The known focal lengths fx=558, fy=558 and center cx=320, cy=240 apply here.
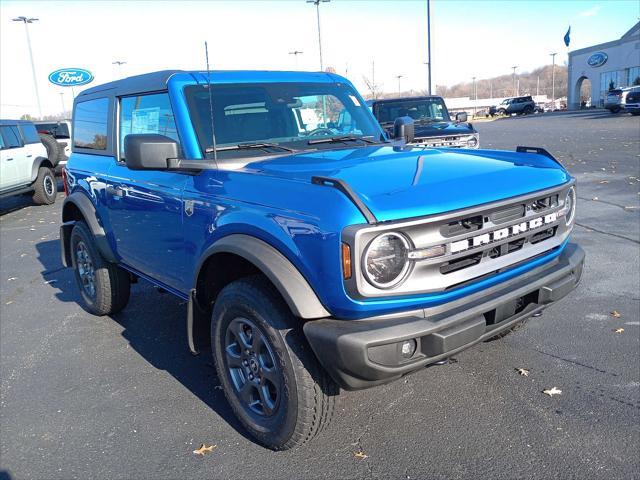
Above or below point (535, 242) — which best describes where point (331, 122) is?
above

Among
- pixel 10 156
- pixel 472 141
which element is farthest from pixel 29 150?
pixel 472 141

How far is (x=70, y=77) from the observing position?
2775 cm

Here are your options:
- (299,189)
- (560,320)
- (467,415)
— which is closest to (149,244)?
(299,189)

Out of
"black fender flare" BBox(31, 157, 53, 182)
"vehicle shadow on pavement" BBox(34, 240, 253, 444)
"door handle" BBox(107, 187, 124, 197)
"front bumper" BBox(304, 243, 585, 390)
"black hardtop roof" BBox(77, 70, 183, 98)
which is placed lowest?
"vehicle shadow on pavement" BBox(34, 240, 253, 444)

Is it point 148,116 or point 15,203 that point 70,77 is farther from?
point 148,116

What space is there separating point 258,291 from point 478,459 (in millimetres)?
1447

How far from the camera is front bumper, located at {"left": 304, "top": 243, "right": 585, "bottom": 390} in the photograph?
2.42 metres

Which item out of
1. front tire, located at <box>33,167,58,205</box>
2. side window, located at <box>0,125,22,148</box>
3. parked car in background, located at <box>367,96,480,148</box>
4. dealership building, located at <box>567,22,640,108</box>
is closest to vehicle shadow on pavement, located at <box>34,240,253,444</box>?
parked car in background, located at <box>367,96,480,148</box>

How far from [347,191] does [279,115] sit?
1.66 meters

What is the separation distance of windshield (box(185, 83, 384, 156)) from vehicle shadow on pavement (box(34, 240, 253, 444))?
5.33ft

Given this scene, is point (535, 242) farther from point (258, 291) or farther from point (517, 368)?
point (258, 291)

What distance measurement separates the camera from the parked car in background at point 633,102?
33.2 metres

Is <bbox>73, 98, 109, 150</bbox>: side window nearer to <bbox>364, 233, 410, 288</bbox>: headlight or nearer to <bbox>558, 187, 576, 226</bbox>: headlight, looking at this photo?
<bbox>364, 233, 410, 288</bbox>: headlight

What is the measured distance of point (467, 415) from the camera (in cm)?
334
